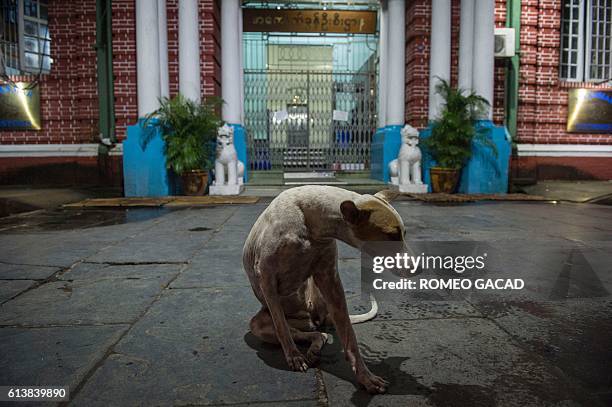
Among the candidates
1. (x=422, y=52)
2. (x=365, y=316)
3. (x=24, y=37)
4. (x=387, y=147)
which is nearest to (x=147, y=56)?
(x=24, y=37)

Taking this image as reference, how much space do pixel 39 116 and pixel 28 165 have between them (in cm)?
110

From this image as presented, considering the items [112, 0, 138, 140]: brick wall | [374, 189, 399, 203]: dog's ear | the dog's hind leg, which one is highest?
[112, 0, 138, 140]: brick wall

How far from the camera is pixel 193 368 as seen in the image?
1723 mm

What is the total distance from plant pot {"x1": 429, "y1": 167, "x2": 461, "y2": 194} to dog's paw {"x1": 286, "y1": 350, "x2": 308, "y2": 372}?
25.4ft

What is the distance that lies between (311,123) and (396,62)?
126 inches

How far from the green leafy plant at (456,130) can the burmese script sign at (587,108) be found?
2873mm

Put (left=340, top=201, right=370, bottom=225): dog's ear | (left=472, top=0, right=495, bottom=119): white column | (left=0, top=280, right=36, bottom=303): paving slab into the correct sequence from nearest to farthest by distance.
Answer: (left=340, top=201, right=370, bottom=225): dog's ear
(left=0, top=280, right=36, bottom=303): paving slab
(left=472, top=0, right=495, bottom=119): white column

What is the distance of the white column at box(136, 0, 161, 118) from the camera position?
857 centimetres

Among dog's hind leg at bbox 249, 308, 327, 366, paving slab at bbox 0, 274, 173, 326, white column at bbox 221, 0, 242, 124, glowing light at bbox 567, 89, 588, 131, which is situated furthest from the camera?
glowing light at bbox 567, 89, 588, 131

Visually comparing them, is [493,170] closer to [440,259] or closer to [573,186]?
[573,186]

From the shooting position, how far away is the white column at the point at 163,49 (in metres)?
8.96

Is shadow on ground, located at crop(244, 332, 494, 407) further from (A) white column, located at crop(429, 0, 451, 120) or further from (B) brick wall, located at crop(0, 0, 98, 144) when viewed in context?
(B) brick wall, located at crop(0, 0, 98, 144)

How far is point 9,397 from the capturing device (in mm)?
1519

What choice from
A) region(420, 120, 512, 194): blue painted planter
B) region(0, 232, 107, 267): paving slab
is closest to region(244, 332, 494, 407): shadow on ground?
region(0, 232, 107, 267): paving slab
